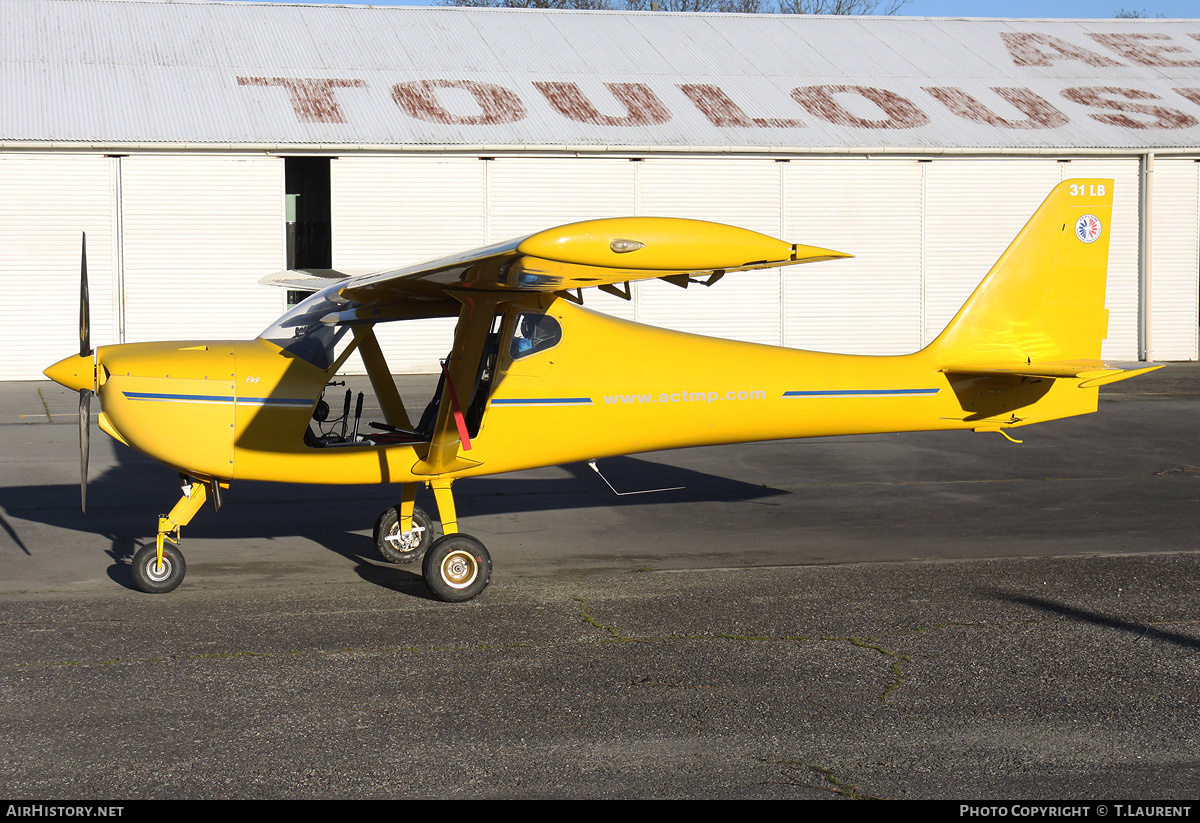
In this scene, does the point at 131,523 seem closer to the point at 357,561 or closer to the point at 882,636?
the point at 357,561

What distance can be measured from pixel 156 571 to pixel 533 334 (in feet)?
10.1

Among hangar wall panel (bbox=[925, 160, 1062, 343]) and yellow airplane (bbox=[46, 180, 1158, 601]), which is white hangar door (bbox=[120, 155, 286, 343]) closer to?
hangar wall panel (bbox=[925, 160, 1062, 343])

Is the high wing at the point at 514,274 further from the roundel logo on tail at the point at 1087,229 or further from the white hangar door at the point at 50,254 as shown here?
the white hangar door at the point at 50,254

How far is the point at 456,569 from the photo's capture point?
7.39 metres

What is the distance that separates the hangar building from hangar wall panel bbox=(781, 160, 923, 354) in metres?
0.05

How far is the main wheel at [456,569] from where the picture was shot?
7359 millimetres

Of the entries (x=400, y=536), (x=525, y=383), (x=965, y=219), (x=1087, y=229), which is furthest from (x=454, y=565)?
(x=965, y=219)

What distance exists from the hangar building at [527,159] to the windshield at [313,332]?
14.8 meters

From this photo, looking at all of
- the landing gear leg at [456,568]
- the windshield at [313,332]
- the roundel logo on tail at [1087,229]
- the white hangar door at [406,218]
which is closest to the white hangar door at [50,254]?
the white hangar door at [406,218]

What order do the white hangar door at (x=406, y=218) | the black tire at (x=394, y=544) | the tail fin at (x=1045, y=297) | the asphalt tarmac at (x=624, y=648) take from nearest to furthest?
the asphalt tarmac at (x=624, y=648), the black tire at (x=394, y=544), the tail fin at (x=1045, y=297), the white hangar door at (x=406, y=218)

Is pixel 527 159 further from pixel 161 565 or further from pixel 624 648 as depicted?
pixel 624 648

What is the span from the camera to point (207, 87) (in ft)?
75.0

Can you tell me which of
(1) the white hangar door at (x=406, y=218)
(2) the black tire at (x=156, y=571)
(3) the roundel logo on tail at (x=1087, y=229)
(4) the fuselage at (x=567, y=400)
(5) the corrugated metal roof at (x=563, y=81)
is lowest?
(2) the black tire at (x=156, y=571)
